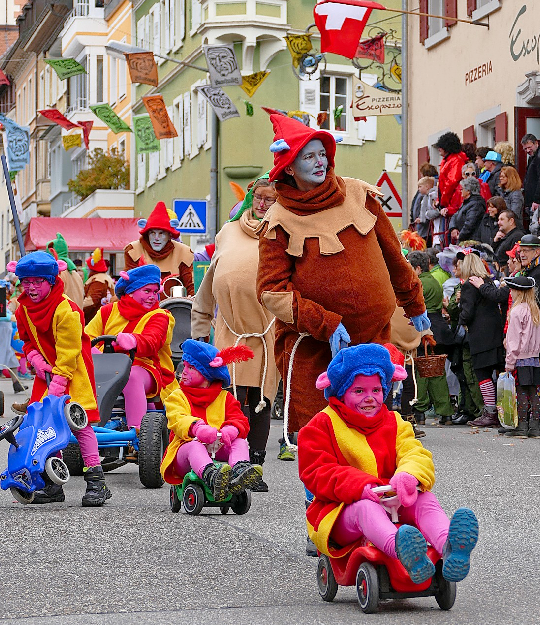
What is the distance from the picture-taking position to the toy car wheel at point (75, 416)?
8.63m

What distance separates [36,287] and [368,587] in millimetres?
4069

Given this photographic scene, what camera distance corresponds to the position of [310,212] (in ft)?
21.9

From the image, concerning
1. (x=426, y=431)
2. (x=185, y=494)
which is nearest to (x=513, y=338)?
(x=426, y=431)

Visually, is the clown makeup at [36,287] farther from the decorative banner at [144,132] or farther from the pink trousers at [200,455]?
the decorative banner at [144,132]

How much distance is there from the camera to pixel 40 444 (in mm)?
8617

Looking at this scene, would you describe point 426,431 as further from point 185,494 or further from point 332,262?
point 332,262

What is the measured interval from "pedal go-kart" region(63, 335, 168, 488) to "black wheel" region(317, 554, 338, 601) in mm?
3936

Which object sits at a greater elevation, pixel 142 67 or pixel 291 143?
pixel 142 67

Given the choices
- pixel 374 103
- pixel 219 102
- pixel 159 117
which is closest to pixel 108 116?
pixel 159 117

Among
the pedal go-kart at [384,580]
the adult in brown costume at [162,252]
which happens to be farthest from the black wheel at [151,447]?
the pedal go-kart at [384,580]

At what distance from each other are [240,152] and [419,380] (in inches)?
864

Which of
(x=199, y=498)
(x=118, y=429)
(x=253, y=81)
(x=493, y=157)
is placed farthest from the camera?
(x=253, y=81)

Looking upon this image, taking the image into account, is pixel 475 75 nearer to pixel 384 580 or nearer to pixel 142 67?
pixel 142 67

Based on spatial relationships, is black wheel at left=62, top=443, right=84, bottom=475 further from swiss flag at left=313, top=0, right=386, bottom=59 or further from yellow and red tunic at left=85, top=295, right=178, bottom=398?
swiss flag at left=313, top=0, right=386, bottom=59
